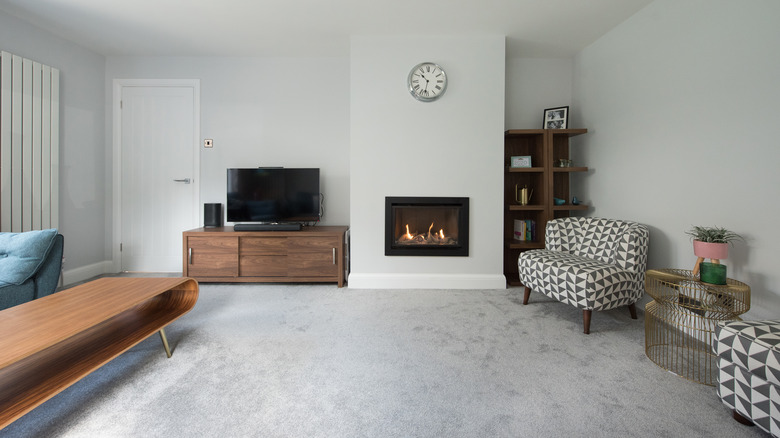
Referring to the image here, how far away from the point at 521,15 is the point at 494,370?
9.10 feet

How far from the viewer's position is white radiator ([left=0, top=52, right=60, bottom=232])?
2.71m

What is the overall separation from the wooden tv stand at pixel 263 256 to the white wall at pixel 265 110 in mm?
718

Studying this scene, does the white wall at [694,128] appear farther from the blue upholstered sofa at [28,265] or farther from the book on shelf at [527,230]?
the blue upholstered sofa at [28,265]

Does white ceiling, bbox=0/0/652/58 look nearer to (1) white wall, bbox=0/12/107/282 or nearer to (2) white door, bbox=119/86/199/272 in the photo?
(1) white wall, bbox=0/12/107/282

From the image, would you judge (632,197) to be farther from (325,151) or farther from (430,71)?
(325,151)

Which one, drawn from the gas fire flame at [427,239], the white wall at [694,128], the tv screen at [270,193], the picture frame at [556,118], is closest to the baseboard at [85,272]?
the tv screen at [270,193]

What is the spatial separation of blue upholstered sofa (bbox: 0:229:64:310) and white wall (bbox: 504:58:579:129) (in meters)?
4.12

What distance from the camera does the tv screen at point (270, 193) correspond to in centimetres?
335

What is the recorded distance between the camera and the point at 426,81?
306cm

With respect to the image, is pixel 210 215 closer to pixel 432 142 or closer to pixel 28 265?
pixel 28 265

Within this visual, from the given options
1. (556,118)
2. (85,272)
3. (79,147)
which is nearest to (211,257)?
(85,272)

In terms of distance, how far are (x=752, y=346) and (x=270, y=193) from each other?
3.47 meters

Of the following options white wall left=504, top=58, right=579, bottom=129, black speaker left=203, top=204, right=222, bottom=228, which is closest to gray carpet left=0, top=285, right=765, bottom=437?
black speaker left=203, top=204, right=222, bottom=228

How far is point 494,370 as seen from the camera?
1686 millimetres
